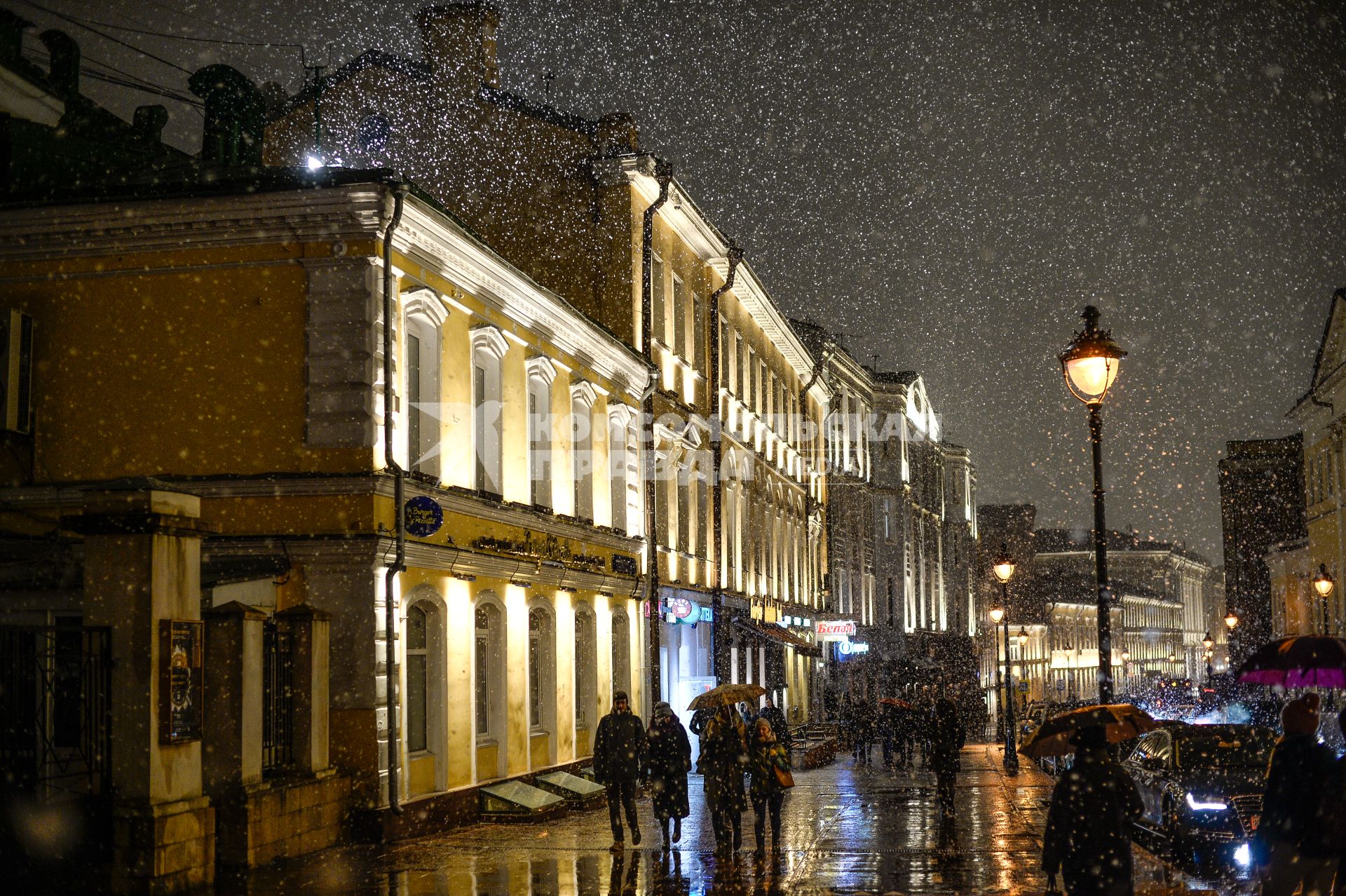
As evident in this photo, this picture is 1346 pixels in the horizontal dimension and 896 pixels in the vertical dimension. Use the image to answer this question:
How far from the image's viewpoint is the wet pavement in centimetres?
1327

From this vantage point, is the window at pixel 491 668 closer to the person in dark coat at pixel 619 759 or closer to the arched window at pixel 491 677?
the arched window at pixel 491 677

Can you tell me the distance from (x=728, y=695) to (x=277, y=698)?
6.24 metres

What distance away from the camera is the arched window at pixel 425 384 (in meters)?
18.5

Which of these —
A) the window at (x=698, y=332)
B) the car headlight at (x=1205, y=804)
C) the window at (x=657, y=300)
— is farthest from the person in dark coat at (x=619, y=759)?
the window at (x=698, y=332)

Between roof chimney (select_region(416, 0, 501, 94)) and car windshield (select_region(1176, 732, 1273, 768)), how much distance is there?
60.4 ft

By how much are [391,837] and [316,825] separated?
1191 mm

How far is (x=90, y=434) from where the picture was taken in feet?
58.0

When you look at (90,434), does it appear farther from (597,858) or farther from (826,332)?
(826,332)

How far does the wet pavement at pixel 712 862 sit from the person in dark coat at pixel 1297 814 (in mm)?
3963

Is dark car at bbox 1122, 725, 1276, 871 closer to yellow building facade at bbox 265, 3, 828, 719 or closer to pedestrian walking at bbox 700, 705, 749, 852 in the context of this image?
pedestrian walking at bbox 700, 705, 749, 852

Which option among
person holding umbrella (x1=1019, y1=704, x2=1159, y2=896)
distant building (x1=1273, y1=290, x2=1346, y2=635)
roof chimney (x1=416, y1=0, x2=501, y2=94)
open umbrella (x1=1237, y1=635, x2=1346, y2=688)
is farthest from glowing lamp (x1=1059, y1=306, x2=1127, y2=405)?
distant building (x1=1273, y1=290, x2=1346, y2=635)

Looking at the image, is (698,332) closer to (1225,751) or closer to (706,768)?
(706,768)

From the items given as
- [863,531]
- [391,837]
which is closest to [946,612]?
[863,531]

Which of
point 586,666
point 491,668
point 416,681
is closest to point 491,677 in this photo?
point 491,668
